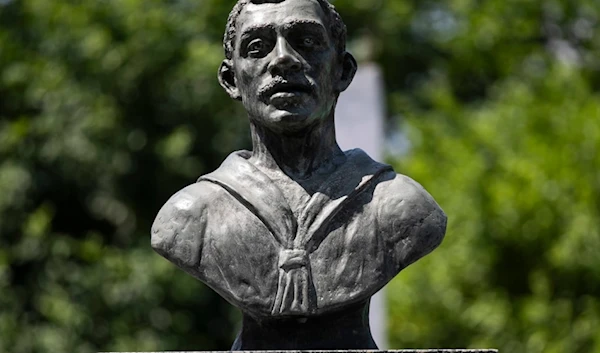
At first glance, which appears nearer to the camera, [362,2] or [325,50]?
[325,50]

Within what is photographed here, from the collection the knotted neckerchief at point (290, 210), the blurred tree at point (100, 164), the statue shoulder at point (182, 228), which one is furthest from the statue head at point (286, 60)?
the blurred tree at point (100, 164)

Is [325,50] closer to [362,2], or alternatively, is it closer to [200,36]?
[200,36]

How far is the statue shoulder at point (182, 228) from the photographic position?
18.5ft

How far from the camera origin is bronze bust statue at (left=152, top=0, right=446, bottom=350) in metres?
5.56

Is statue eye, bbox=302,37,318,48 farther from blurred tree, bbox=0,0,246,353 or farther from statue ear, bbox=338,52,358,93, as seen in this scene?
blurred tree, bbox=0,0,246,353

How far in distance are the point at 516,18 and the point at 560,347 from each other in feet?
21.5

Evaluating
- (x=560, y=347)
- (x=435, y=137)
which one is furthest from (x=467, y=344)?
(x=435, y=137)

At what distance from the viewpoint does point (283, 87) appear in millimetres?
5633

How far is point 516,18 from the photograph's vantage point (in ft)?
57.2

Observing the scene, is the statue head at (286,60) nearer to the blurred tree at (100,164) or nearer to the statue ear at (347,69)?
the statue ear at (347,69)

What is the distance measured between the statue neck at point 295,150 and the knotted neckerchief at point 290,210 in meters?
0.09

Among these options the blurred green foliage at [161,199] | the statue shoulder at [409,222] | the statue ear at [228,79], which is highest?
the statue ear at [228,79]

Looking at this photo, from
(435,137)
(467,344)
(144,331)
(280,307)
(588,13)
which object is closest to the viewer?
(280,307)

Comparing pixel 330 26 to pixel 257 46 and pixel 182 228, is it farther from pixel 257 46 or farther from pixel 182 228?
pixel 182 228
